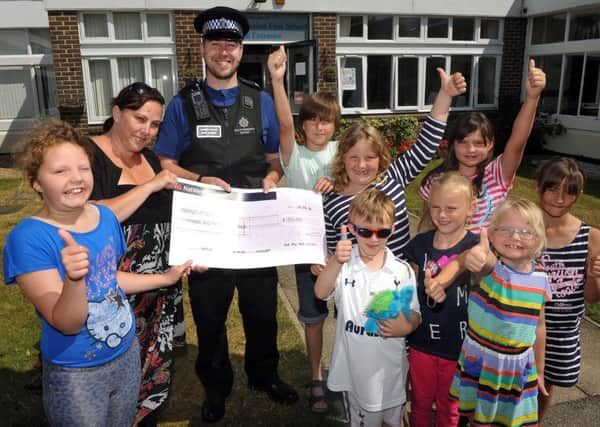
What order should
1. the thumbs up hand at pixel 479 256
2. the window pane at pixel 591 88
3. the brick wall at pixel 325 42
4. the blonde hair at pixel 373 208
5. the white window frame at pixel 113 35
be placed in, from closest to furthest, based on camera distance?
the thumbs up hand at pixel 479 256 → the blonde hair at pixel 373 208 → the white window frame at pixel 113 35 → the window pane at pixel 591 88 → the brick wall at pixel 325 42

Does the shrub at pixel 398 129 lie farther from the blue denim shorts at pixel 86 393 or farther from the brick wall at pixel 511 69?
the blue denim shorts at pixel 86 393

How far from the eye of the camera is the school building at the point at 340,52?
510 inches

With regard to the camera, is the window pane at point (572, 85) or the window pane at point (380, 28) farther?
the window pane at point (380, 28)

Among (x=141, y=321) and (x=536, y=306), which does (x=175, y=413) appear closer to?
(x=141, y=321)

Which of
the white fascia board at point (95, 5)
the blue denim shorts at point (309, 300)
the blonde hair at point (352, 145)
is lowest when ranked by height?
the blue denim shorts at point (309, 300)

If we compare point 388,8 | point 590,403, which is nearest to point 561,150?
point 388,8

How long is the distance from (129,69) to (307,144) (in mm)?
11873

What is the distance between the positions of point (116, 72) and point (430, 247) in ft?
42.2

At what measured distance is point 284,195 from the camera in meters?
3.00

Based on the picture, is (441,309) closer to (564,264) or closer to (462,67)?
(564,264)

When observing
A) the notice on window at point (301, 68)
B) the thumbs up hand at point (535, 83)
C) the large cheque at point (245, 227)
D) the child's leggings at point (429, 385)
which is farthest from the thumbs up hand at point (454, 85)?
the notice on window at point (301, 68)

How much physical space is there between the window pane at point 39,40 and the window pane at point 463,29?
517 inches

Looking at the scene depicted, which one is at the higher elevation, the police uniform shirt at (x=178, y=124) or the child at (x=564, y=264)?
the police uniform shirt at (x=178, y=124)

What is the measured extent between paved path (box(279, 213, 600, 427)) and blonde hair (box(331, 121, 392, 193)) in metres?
1.89
